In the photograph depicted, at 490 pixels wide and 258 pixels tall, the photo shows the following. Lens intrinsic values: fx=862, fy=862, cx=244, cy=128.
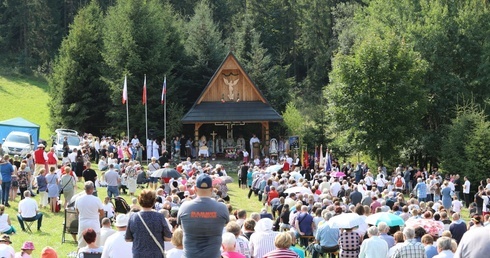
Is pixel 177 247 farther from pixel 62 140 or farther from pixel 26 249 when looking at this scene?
pixel 62 140

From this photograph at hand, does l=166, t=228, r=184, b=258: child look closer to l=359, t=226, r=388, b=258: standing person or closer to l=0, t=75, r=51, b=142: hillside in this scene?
l=359, t=226, r=388, b=258: standing person

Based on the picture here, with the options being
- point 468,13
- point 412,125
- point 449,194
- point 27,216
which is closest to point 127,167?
point 27,216

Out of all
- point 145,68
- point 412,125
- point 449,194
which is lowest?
point 449,194

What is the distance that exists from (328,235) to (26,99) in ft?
170

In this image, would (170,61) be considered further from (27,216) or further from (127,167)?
(27,216)

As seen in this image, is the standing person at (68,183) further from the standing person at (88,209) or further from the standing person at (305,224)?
the standing person at (88,209)

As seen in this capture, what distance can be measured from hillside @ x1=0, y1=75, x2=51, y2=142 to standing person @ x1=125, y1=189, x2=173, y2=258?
161 ft

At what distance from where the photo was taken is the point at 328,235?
17.9 metres

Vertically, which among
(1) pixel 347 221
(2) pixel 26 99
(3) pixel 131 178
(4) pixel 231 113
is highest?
(2) pixel 26 99

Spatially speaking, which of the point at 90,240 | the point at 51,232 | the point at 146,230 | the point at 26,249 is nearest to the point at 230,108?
the point at 51,232

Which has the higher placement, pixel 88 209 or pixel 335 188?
pixel 88 209

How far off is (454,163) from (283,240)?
1281 inches

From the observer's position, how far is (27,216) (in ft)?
68.4

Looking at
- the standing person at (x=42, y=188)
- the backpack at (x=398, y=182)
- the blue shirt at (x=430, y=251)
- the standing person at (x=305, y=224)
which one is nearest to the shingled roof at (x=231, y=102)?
the backpack at (x=398, y=182)
